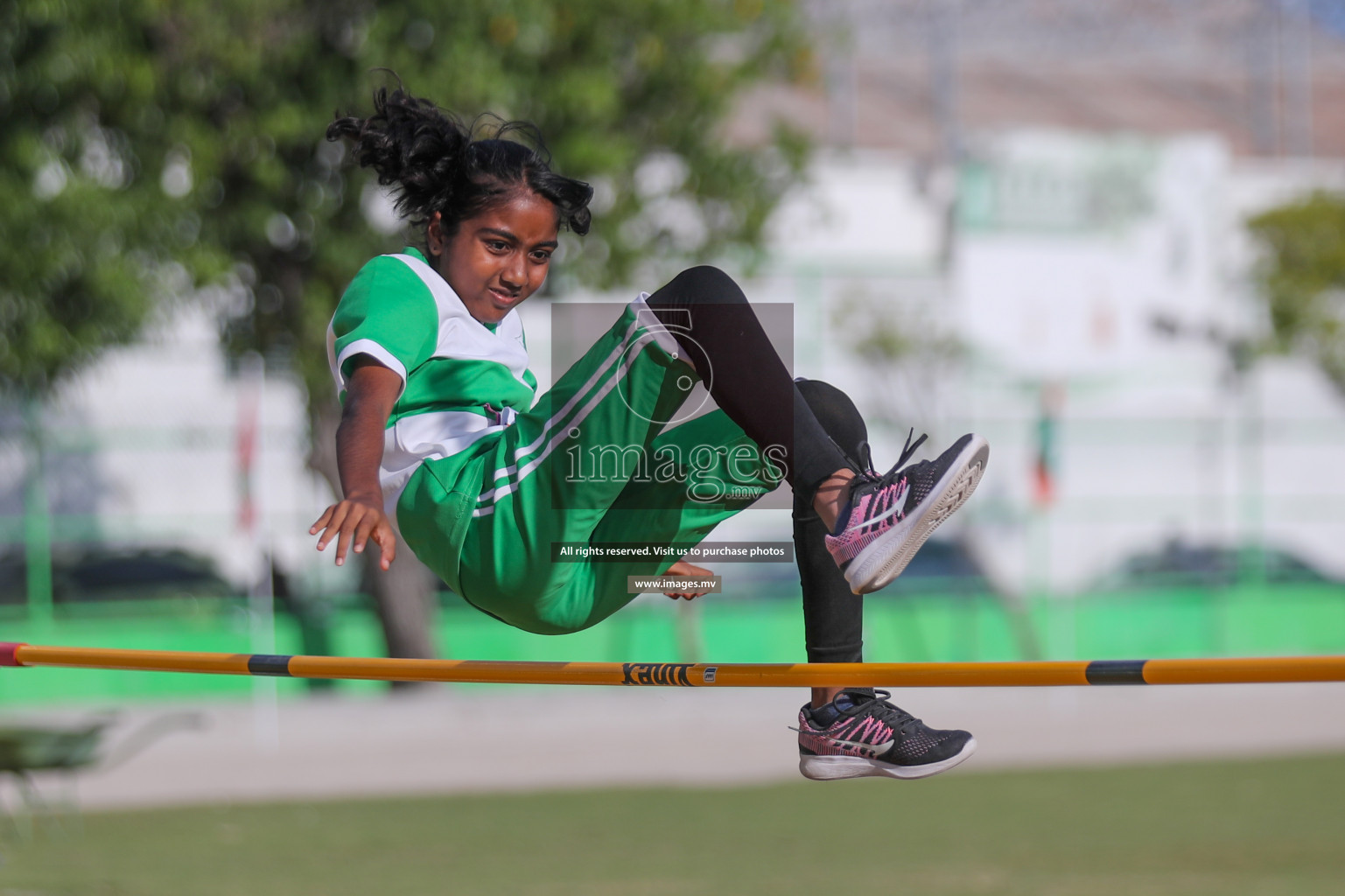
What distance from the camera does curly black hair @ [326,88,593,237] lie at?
3.74m

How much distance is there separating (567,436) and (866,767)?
103 centimetres

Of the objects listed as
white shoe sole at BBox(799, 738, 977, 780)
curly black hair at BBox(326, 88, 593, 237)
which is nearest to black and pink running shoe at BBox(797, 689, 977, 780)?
white shoe sole at BBox(799, 738, 977, 780)

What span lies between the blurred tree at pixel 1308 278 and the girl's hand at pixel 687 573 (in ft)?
70.3

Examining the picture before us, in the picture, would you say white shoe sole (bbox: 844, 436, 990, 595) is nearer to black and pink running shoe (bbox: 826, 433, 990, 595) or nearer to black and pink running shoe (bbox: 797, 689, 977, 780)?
black and pink running shoe (bbox: 826, 433, 990, 595)

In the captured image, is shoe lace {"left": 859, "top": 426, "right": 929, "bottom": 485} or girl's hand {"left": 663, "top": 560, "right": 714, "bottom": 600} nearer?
shoe lace {"left": 859, "top": 426, "right": 929, "bottom": 485}

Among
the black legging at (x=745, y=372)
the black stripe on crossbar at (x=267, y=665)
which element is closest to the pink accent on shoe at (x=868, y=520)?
the black legging at (x=745, y=372)

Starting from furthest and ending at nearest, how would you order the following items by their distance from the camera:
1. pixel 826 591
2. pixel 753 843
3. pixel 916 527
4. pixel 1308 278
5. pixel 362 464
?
1. pixel 1308 278
2. pixel 753 843
3. pixel 826 591
4. pixel 916 527
5. pixel 362 464

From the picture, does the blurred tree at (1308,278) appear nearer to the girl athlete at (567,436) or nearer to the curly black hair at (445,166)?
the girl athlete at (567,436)

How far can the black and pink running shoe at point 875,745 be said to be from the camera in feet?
12.2

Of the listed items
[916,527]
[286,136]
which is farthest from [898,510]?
[286,136]

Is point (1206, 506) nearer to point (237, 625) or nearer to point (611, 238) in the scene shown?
point (611, 238)

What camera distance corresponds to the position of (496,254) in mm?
3725

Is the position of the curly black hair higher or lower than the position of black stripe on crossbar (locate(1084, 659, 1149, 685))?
higher

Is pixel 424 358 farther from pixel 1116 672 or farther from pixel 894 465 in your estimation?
pixel 1116 672
